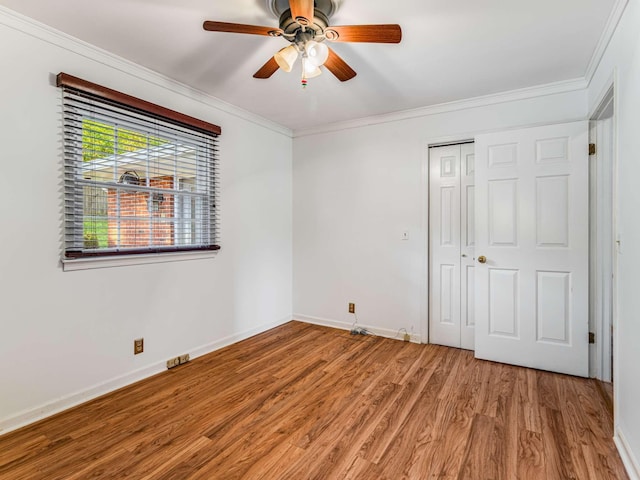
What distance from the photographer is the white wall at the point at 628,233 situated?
1551 millimetres

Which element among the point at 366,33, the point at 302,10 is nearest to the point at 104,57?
the point at 302,10

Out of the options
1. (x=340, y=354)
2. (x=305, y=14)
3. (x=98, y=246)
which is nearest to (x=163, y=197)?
(x=98, y=246)

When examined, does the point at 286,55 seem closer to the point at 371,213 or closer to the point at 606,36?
the point at 606,36

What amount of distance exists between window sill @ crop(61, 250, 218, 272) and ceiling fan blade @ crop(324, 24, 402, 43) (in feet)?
6.78

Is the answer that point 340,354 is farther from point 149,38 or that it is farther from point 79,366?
point 149,38

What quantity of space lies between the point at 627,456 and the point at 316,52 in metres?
2.65

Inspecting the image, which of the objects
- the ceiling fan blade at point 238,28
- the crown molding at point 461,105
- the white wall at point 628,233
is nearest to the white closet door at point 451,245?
the crown molding at point 461,105

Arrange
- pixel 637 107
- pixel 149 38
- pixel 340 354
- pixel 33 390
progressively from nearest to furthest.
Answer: pixel 637 107, pixel 33 390, pixel 149 38, pixel 340 354

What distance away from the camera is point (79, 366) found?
2230 mm

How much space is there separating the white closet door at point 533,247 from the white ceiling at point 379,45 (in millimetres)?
606

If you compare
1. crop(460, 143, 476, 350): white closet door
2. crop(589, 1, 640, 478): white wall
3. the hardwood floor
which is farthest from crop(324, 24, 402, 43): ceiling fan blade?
the hardwood floor

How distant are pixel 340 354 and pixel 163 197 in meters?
2.13

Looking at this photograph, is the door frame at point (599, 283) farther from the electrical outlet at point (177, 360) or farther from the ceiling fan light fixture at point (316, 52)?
the electrical outlet at point (177, 360)

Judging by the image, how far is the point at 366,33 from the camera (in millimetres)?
1732
